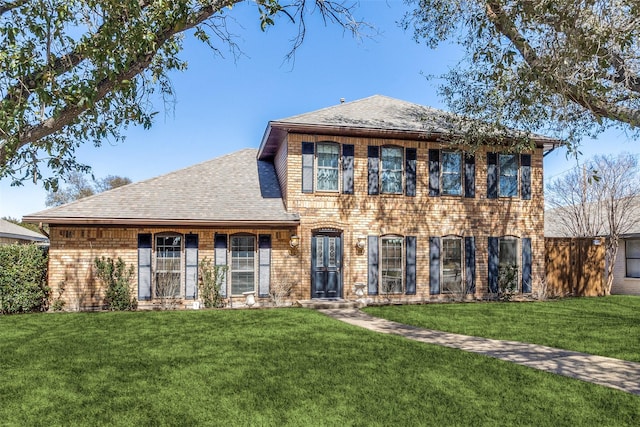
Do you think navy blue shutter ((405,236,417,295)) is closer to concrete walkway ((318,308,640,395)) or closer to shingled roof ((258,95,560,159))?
shingled roof ((258,95,560,159))

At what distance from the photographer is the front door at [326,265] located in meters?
14.9

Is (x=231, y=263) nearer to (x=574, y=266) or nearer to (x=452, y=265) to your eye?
(x=452, y=265)

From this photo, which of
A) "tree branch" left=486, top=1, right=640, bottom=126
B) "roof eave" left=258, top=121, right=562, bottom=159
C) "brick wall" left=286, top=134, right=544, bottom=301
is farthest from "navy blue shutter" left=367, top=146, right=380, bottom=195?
"tree branch" left=486, top=1, right=640, bottom=126

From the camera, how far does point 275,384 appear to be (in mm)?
6227

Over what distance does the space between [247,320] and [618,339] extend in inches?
324

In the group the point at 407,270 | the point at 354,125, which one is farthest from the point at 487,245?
the point at 354,125

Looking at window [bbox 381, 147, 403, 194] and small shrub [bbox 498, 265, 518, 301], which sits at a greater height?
window [bbox 381, 147, 403, 194]

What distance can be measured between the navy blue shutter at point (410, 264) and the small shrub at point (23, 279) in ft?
36.5

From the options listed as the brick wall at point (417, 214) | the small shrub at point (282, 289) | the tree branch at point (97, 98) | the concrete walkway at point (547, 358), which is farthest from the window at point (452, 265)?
the tree branch at point (97, 98)

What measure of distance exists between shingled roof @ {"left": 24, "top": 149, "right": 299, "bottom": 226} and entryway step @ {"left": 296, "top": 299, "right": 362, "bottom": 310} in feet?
8.23

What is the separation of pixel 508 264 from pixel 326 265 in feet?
22.1

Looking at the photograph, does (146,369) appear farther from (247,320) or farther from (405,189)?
(405,189)

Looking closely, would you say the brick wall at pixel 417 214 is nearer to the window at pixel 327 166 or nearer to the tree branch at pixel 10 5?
the window at pixel 327 166

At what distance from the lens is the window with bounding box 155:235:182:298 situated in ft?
46.1
